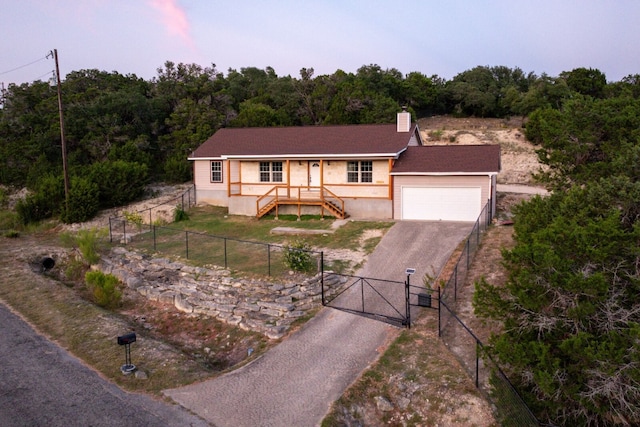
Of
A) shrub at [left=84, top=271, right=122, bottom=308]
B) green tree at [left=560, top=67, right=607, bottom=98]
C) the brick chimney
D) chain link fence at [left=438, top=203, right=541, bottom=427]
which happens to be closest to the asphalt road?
shrub at [left=84, top=271, right=122, bottom=308]

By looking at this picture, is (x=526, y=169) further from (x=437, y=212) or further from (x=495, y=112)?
(x=495, y=112)

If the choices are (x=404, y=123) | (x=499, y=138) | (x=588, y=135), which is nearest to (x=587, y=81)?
(x=499, y=138)

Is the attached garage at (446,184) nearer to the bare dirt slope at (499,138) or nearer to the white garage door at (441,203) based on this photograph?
the white garage door at (441,203)

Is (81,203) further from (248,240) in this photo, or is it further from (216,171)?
(248,240)

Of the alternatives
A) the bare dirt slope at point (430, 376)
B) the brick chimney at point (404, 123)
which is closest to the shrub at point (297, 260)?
the bare dirt slope at point (430, 376)

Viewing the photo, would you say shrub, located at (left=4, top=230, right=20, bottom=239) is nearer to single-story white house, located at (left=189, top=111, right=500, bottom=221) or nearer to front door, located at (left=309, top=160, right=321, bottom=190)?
single-story white house, located at (left=189, top=111, right=500, bottom=221)

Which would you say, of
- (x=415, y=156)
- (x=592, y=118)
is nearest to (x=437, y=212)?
(x=415, y=156)
